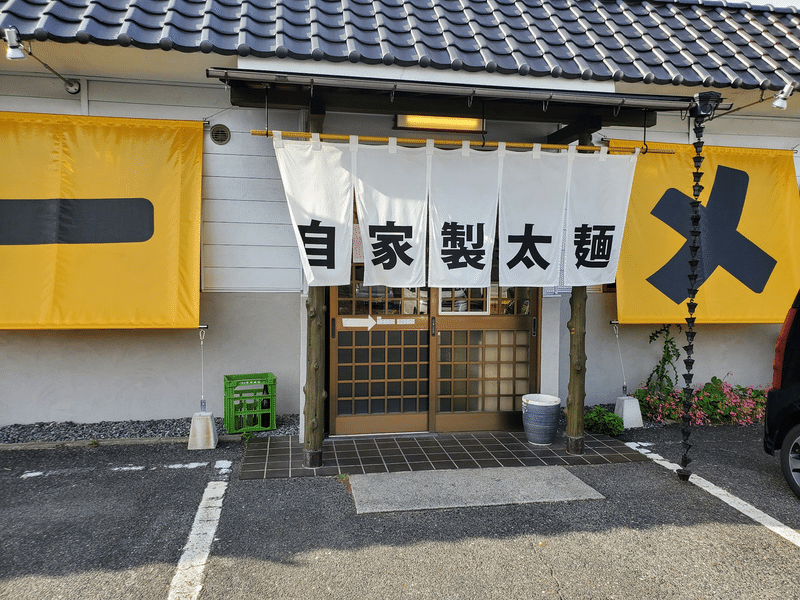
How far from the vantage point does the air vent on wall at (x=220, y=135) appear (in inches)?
269

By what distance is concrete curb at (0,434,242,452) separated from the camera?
6336 millimetres

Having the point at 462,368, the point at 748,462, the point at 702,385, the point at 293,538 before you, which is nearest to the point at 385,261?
the point at 462,368

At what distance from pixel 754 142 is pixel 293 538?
324 inches

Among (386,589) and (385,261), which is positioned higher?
(385,261)

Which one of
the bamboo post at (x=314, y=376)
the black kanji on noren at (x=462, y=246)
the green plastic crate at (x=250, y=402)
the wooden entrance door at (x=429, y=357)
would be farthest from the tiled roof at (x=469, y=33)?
the green plastic crate at (x=250, y=402)

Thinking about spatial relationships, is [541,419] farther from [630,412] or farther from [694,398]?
[694,398]

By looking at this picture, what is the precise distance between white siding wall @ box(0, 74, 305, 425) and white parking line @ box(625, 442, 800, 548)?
4281 millimetres

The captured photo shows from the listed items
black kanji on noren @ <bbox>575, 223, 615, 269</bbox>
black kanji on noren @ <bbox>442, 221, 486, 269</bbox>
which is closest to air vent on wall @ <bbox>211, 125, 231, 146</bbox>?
black kanji on noren @ <bbox>442, 221, 486, 269</bbox>

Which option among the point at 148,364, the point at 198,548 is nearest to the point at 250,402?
the point at 148,364

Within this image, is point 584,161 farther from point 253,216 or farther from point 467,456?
point 253,216

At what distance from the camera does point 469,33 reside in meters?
6.01

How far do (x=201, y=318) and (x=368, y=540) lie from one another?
392 centimetres

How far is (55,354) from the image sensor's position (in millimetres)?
6746

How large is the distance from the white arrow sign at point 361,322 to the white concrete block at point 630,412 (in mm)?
3515
